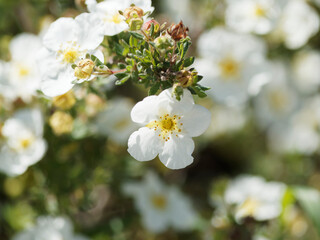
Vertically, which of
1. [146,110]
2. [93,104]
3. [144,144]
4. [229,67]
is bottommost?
[93,104]

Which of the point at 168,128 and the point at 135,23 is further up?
the point at 135,23

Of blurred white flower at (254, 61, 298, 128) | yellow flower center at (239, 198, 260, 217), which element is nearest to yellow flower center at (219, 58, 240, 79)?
blurred white flower at (254, 61, 298, 128)

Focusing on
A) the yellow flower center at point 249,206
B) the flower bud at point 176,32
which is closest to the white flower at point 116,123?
the yellow flower center at point 249,206

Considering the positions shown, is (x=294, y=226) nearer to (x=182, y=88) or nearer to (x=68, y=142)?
(x=68, y=142)

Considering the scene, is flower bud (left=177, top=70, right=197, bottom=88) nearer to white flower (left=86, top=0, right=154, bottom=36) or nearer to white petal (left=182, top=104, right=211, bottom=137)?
white petal (left=182, top=104, right=211, bottom=137)

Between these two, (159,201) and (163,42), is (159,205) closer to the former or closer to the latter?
(159,201)

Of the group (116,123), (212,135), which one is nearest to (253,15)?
(212,135)
